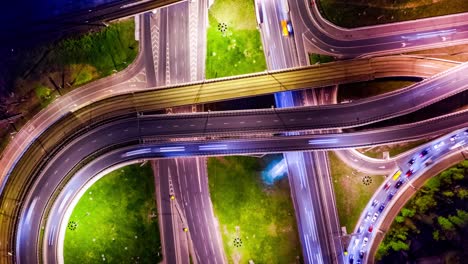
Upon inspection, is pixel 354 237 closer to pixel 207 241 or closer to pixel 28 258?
pixel 207 241

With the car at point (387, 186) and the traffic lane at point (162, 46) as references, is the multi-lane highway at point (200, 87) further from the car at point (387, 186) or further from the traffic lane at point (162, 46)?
the car at point (387, 186)

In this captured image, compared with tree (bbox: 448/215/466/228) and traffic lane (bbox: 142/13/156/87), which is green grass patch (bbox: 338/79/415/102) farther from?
traffic lane (bbox: 142/13/156/87)

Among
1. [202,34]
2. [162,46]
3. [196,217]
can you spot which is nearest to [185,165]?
[196,217]

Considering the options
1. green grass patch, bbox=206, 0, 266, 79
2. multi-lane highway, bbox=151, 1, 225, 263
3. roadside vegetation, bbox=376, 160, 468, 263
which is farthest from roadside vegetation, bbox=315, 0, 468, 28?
roadside vegetation, bbox=376, 160, 468, 263

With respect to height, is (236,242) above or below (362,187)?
below

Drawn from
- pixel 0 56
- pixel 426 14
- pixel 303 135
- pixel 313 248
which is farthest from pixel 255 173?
pixel 0 56

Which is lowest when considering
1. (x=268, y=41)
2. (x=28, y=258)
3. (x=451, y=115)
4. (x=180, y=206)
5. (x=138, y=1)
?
(x=28, y=258)
